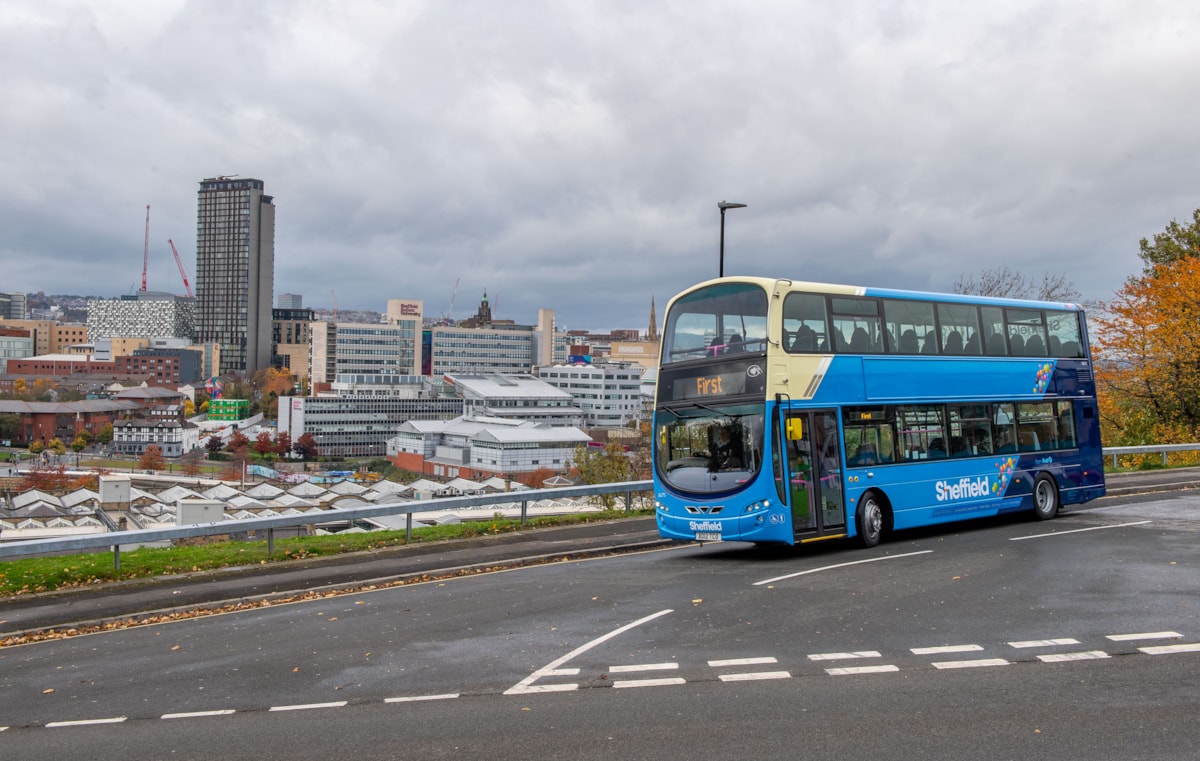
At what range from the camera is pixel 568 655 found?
1034cm

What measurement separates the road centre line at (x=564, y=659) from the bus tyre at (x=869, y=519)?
6.50 meters

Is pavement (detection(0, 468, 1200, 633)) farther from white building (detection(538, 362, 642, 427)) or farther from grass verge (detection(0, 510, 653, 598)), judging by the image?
white building (detection(538, 362, 642, 427))

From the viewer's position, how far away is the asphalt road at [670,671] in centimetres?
762

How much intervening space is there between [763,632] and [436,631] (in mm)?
3856

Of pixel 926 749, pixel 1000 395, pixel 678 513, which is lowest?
pixel 926 749

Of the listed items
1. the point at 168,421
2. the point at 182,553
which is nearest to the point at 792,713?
the point at 182,553

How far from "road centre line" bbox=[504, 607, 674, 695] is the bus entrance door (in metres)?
4.89

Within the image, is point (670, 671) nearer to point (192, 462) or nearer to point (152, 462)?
point (152, 462)

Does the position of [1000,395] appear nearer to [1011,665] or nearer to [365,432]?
[1011,665]

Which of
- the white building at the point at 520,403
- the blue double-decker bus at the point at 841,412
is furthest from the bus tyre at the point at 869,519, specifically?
the white building at the point at 520,403

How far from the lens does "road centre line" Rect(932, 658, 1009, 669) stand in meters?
9.37

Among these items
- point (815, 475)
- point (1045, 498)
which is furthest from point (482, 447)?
point (815, 475)

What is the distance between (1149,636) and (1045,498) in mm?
11711

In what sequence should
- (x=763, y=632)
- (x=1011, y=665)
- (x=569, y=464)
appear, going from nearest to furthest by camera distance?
(x=1011, y=665)
(x=763, y=632)
(x=569, y=464)
